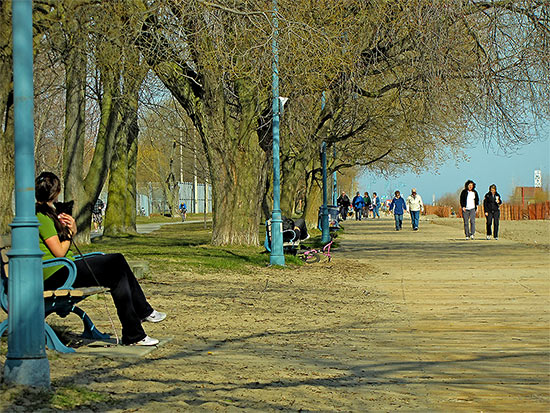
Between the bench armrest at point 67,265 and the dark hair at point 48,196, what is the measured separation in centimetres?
35

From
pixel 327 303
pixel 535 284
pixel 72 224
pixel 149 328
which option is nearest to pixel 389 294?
pixel 327 303

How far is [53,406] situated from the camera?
6.00m

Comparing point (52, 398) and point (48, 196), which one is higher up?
point (48, 196)

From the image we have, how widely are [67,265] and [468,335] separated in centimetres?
427

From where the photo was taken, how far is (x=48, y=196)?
8445 millimetres

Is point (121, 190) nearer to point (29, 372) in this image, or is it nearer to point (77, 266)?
point (77, 266)

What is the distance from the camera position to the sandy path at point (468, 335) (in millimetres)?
7164

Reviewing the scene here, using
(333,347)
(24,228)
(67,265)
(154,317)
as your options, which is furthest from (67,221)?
(333,347)

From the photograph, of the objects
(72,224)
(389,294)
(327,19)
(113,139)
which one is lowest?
(389,294)

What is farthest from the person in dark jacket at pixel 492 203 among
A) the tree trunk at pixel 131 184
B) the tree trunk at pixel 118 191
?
the tree trunk at pixel 118 191

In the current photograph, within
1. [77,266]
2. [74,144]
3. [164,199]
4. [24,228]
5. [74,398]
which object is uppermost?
[164,199]

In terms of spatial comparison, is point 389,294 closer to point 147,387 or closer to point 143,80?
point 147,387

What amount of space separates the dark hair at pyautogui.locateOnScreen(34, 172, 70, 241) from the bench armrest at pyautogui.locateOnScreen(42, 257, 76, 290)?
35cm

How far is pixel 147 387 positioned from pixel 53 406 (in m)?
0.95
